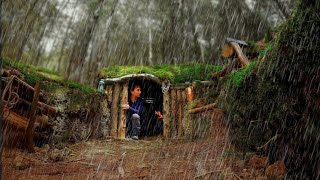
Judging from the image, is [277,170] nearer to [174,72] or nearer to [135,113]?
[135,113]

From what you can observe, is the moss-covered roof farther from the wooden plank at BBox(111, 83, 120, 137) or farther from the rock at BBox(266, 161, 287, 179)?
the rock at BBox(266, 161, 287, 179)

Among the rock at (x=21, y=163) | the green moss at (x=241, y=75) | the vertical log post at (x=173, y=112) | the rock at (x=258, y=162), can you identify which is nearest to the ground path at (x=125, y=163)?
the rock at (x=21, y=163)

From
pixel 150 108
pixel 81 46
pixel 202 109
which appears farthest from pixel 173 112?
pixel 81 46

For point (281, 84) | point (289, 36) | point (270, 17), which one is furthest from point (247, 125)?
point (270, 17)

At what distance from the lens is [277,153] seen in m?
4.04

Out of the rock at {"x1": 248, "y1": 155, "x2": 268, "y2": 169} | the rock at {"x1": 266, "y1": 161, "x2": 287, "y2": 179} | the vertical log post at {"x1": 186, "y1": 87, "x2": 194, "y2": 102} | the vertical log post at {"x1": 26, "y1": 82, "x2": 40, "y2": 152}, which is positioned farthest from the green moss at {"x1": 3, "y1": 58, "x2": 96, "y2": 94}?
the rock at {"x1": 266, "y1": 161, "x2": 287, "y2": 179}

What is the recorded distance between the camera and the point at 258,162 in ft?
14.3

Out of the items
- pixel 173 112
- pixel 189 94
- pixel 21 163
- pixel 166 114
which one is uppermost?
pixel 189 94

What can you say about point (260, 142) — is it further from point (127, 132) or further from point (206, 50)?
point (206, 50)

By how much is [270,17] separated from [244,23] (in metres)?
1.28

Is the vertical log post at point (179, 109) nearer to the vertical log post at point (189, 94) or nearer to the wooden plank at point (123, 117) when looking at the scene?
the vertical log post at point (189, 94)

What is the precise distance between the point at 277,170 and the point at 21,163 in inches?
148

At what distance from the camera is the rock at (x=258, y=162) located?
169 inches

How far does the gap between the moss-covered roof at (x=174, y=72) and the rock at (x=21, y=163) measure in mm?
6088
